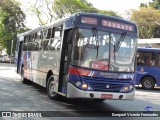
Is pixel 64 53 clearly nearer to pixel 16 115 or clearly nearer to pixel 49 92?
pixel 49 92

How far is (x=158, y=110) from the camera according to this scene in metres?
11.7

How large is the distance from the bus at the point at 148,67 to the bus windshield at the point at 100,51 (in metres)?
11.0

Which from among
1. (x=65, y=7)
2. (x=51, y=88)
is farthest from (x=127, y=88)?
(x=65, y=7)

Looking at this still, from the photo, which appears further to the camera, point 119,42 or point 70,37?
point 70,37

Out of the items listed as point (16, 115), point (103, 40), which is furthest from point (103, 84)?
point (16, 115)

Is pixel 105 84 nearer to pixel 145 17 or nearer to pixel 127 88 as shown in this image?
pixel 127 88

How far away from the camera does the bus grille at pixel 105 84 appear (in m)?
10.0

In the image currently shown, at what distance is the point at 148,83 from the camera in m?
21.7

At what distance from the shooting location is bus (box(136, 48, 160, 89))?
2134 cm

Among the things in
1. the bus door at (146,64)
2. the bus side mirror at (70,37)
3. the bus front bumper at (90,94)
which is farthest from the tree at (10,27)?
the bus front bumper at (90,94)

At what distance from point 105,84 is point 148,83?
12161 mm

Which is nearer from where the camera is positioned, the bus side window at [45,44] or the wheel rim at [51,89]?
the wheel rim at [51,89]

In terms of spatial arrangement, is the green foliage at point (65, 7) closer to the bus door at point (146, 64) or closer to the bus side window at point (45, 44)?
the bus door at point (146, 64)

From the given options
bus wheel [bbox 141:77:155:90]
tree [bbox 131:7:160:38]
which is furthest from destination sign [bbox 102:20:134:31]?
tree [bbox 131:7:160:38]
